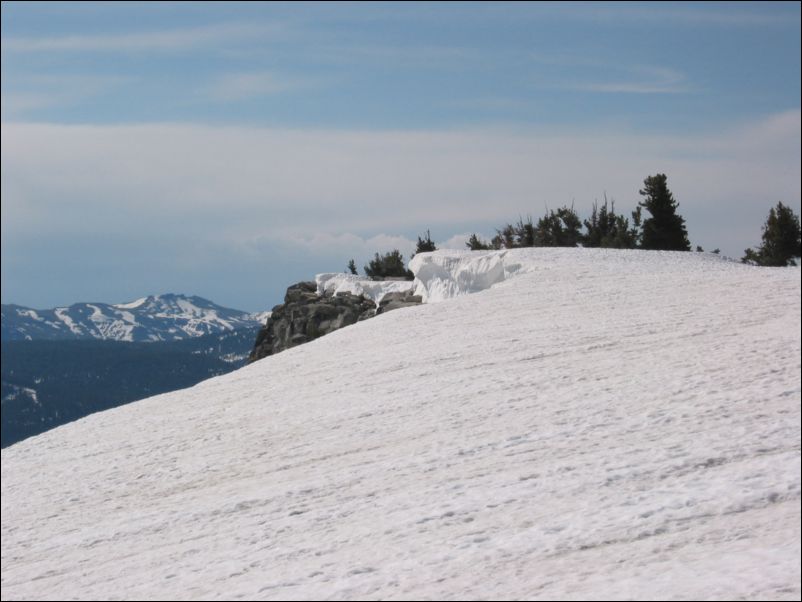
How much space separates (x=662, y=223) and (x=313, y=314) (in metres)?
24.6

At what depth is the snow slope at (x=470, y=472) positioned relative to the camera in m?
11.1

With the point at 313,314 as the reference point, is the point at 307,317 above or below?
below

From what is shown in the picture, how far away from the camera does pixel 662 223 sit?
54531 millimetres

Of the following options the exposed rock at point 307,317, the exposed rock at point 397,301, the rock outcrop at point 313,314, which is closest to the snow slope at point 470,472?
the exposed rock at point 397,301

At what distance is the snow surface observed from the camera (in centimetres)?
4206

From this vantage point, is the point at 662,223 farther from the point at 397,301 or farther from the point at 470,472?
the point at 470,472

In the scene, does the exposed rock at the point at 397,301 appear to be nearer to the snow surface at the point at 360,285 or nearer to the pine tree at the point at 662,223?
the snow surface at the point at 360,285

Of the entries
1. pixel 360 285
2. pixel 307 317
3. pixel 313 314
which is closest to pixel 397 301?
pixel 313 314

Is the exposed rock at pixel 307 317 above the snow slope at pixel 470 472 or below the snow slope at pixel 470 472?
above

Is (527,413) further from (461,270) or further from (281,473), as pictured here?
(461,270)

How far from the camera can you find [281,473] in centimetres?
1653

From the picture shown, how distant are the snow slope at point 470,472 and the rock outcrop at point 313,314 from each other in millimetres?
12098

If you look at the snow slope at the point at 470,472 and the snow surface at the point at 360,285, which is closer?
the snow slope at the point at 470,472

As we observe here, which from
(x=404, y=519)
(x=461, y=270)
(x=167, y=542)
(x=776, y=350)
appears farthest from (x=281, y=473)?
(x=461, y=270)
